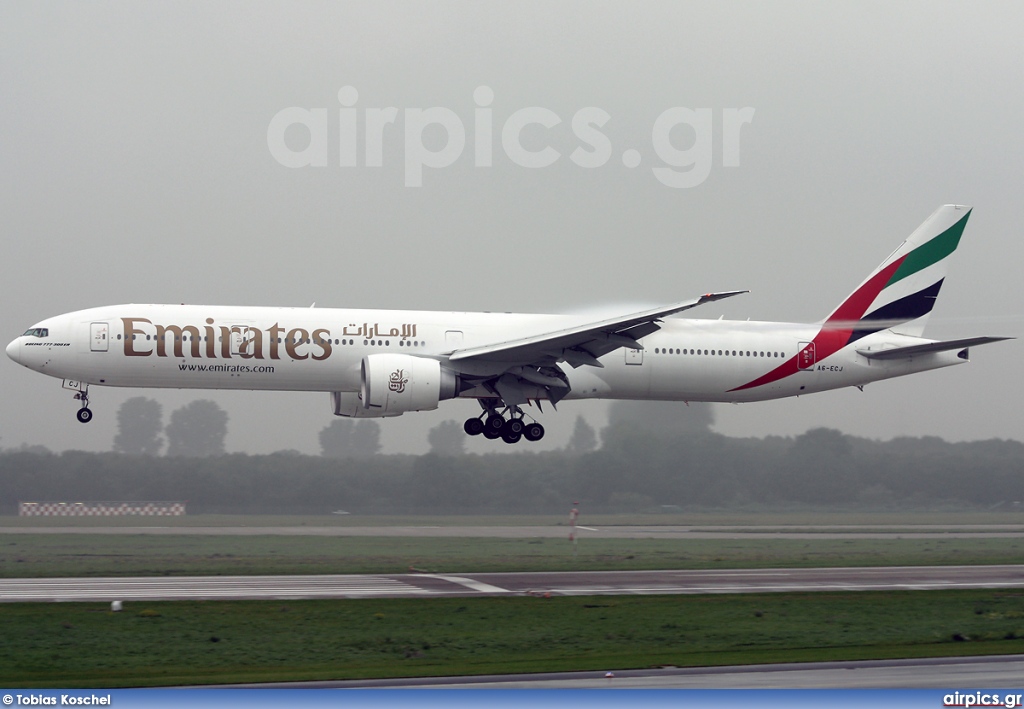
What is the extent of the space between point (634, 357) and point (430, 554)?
876 centimetres

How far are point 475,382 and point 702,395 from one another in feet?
25.1

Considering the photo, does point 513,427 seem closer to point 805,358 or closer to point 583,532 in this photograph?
point 583,532

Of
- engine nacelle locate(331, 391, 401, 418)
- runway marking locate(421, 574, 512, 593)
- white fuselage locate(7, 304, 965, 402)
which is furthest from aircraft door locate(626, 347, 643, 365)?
runway marking locate(421, 574, 512, 593)

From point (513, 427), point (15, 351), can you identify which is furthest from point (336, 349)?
point (15, 351)

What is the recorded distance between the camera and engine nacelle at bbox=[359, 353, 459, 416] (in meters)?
31.2

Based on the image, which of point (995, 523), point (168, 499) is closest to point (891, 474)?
point (995, 523)

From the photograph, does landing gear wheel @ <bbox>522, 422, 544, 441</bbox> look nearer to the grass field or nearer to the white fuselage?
the white fuselage

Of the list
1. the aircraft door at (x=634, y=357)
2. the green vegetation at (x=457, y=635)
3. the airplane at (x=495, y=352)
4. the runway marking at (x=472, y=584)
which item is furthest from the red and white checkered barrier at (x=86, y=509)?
the green vegetation at (x=457, y=635)

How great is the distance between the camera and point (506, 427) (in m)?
35.6

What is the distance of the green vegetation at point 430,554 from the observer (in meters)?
28.8

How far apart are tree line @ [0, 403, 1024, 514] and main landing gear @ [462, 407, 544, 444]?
1433 centimetres

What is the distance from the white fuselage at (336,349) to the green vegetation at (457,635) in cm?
1154

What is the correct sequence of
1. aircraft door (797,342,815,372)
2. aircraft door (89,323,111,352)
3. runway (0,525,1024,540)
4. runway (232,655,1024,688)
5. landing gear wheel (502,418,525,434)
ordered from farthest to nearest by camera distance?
runway (0,525,1024,540), aircraft door (797,342,815,372), landing gear wheel (502,418,525,434), aircraft door (89,323,111,352), runway (232,655,1024,688)

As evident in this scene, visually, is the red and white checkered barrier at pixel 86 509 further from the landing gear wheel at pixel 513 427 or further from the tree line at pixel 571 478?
the landing gear wheel at pixel 513 427
